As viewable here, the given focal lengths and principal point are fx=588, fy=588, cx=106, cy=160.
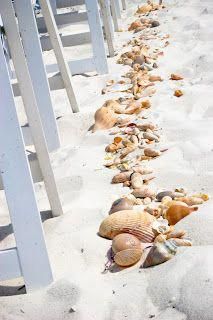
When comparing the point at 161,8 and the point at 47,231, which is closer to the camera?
the point at 47,231

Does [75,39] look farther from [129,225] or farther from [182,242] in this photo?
[182,242]

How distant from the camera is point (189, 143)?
2889 mm

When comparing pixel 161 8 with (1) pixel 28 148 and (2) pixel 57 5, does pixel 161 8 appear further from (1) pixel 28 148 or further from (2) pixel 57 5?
(1) pixel 28 148

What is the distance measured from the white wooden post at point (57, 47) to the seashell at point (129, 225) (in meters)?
1.77

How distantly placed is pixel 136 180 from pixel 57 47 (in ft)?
4.78

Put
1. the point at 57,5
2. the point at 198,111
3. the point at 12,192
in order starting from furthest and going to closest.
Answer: the point at 57,5, the point at 198,111, the point at 12,192

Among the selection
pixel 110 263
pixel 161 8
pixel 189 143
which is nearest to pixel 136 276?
pixel 110 263

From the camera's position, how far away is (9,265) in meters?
1.92

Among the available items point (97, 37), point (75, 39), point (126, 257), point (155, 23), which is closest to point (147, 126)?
point (126, 257)

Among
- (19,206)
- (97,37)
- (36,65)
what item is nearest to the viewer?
(19,206)

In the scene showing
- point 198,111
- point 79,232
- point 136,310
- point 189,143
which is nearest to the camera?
point 136,310

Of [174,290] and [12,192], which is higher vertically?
[12,192]

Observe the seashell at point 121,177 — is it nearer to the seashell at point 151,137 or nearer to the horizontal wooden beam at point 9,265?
the seashell at point 151,137

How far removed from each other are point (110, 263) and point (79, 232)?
0.26m
